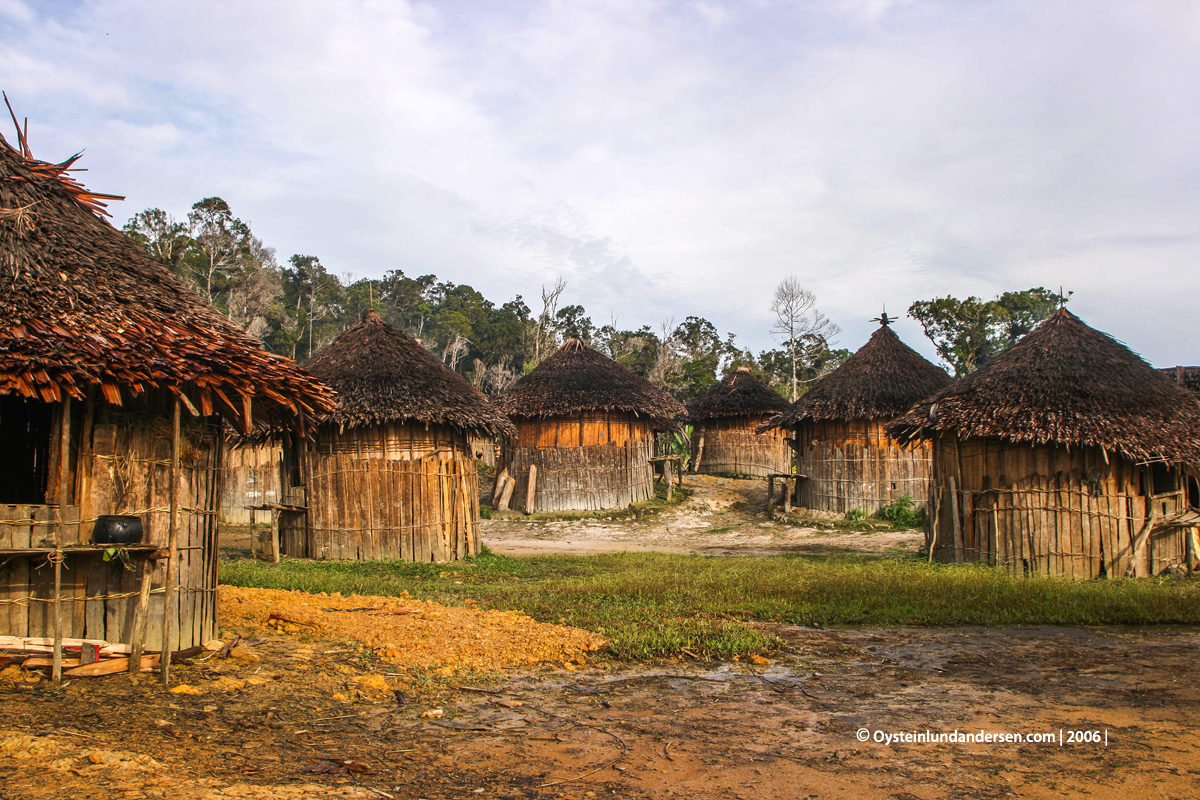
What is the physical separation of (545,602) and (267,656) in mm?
3368

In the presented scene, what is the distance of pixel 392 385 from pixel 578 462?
32.0 ft

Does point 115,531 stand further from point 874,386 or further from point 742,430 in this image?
point 742,430

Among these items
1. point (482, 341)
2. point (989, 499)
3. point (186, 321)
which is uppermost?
point (482, 341)

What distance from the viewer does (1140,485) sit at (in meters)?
11.8

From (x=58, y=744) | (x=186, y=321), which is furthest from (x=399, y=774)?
(x=186, y=321)

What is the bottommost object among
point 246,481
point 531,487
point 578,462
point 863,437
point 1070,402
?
point 531,487

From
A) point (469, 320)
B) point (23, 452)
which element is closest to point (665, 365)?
point (469, 320)

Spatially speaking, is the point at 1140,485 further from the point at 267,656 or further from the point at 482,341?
the point at 482,341

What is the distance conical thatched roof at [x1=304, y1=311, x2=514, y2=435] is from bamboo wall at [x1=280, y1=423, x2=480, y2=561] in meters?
0.41

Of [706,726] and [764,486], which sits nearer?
[706,726]

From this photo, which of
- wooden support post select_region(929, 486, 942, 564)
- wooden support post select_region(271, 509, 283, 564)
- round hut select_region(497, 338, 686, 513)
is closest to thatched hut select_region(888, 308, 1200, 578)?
wooden support post select_region(929, 486, 942, 564)

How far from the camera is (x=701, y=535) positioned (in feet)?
64.6

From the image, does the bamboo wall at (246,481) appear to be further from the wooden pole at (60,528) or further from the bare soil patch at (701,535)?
the wooden pole at (60,528)

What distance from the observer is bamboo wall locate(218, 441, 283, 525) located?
767 inches
